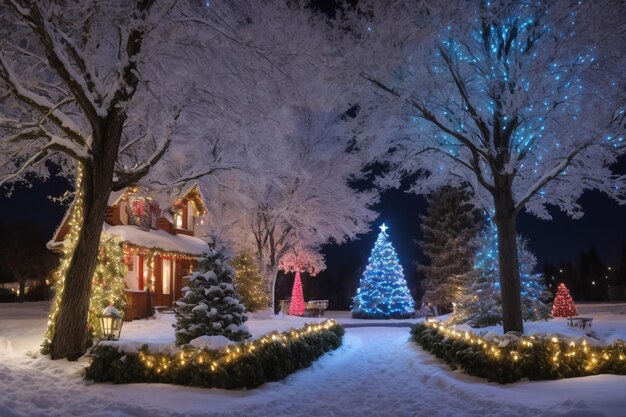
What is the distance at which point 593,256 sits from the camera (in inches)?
3211

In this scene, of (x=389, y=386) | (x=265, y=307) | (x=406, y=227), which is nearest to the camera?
(x=389, y=386)

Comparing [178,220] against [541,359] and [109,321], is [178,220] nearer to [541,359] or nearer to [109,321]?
[109,321]

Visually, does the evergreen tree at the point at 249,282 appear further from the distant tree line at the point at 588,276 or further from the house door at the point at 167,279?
the distant tree line at the point at 588,276

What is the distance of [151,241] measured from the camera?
77.0ft

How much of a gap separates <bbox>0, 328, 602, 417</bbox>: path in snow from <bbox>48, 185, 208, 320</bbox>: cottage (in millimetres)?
7911

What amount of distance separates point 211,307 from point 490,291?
37.3 ft

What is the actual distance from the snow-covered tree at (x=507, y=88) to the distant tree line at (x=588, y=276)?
63.2 meters

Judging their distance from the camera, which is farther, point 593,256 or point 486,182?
point 593,256

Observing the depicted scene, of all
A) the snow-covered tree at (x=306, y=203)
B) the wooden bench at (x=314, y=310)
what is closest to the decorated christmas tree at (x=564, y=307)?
the snow-covered tree at (x=306, y=203)

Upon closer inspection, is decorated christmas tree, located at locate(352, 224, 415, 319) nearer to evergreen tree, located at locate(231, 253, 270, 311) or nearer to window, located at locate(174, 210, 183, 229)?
evergreen tree, located at locate(231, 253, 270, 311)

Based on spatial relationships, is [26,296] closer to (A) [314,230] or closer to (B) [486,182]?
(A) [314,230]

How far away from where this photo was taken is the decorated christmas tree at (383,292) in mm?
32219

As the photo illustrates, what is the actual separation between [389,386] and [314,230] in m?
21.7

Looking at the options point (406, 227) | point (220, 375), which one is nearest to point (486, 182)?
point (220, 375)
